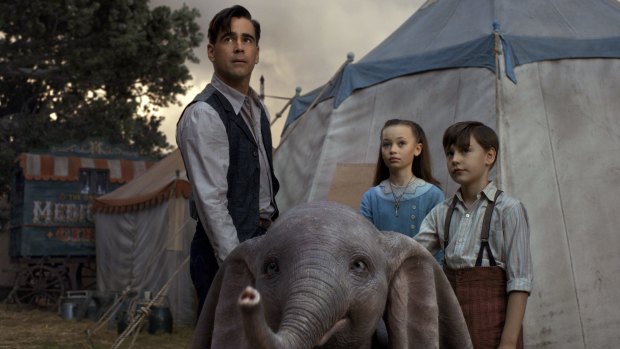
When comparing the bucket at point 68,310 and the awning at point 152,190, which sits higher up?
the awning at point 152,190

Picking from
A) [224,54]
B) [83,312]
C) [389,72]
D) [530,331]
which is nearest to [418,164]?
[224,54]

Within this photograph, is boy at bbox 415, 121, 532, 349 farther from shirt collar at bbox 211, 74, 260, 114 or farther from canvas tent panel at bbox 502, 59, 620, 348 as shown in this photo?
canvas tent panel at bbox 502, 59, 620, 348

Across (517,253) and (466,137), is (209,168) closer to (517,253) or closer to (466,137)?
(466,137)

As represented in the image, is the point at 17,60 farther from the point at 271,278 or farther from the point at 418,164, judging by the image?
the point at 271,278

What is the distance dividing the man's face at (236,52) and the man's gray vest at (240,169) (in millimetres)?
87

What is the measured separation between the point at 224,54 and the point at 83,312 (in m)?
12.4

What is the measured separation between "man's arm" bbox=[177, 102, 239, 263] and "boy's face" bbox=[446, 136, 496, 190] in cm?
89

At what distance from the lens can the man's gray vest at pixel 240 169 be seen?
332 centimetres

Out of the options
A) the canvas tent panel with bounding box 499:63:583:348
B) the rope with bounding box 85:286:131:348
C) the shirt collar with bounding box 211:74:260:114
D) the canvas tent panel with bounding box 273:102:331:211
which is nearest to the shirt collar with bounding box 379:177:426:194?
the shirt collar with bounding box 211:74:260:114

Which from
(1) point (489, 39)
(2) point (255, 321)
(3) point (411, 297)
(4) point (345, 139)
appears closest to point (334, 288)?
(3) point (411, 297)

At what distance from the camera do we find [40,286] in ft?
58.7

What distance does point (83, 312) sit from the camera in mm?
14891

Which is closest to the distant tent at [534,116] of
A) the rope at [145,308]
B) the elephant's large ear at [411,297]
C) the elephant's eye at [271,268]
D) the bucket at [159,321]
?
the rope at [145,308]

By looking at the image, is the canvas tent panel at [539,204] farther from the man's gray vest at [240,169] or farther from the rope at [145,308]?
the man's gray vest at [240,169]
